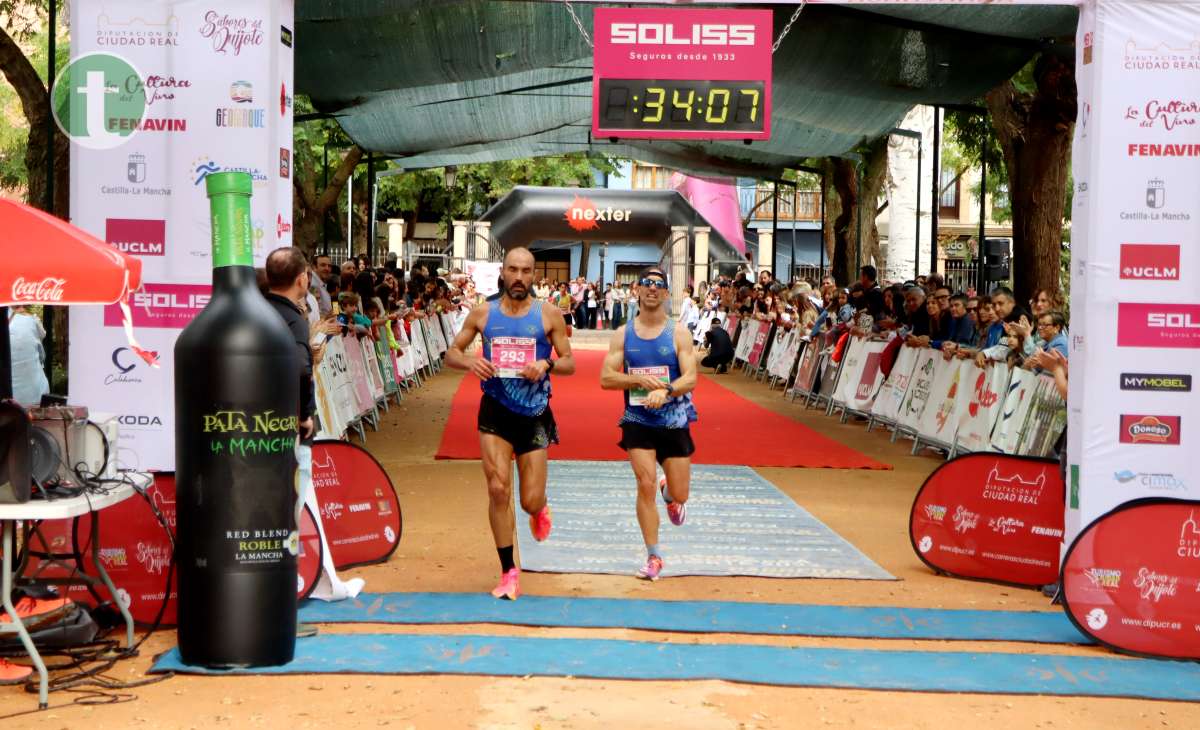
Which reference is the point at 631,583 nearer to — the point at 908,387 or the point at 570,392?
the point at 908,387

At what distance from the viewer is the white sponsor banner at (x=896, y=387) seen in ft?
54.6

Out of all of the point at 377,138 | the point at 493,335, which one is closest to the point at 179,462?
the point at 493,335

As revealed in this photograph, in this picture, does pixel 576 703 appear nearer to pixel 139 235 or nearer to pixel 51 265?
pixel 51 265

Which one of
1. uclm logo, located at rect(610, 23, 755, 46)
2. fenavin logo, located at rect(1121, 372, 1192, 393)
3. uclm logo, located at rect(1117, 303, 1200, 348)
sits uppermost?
uclm logo, located at rect(610, 23, 755, 46)

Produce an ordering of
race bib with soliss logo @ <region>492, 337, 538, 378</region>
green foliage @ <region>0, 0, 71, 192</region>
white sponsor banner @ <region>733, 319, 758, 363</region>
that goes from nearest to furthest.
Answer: race bib with soliss logo @ <region>492, 337, 538, 378</region>, green foliage @ <region>0, 0, 71, 192</region>, white sponsor banner @ <region>733, 319, 758, 363</region>

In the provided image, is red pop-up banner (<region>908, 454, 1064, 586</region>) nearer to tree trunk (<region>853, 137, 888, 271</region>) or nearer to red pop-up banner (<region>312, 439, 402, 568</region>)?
red pop-up banner (<region>312, 439, 402, 568</region>)

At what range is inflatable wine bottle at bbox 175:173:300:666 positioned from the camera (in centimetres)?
637

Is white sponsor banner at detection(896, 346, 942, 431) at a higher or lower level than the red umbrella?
lower

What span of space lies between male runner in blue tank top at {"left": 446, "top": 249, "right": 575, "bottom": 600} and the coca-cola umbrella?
2192 millimetres

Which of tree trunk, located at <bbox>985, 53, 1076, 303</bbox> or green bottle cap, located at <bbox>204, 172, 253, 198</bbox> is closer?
green bottle cap, located at <bbox>204, 172, 253, 198</bbox>

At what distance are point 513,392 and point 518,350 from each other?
0.24 meters

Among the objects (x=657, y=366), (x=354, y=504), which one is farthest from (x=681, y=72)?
(x=354, y=504)

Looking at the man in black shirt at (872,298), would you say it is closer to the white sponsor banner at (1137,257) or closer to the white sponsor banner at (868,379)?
→ the white sponsor banner at (868,379)

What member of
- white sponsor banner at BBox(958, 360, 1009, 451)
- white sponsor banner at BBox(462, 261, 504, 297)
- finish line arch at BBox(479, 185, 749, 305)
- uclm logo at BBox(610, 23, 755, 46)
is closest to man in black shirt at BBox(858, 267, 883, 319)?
white sponsor banner at BBox(958, 360, 1009, 451)
